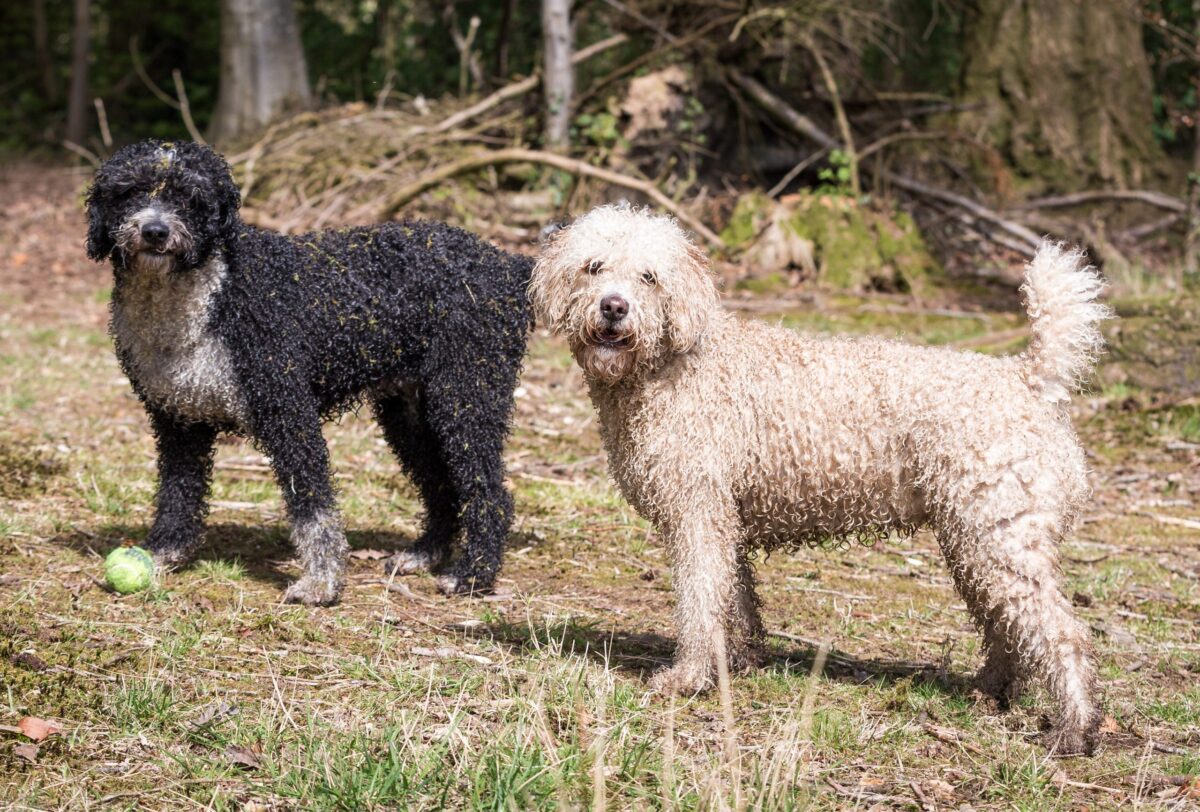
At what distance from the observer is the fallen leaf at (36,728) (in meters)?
3.62

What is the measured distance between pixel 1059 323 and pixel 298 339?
2.89m

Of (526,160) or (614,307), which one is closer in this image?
(614,307)

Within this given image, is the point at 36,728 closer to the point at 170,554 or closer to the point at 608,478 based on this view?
the point at 170,554

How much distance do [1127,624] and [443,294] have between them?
318 cm

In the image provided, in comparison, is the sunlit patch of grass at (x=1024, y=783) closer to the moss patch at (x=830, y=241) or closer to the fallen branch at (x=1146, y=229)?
the moss patch at (x=830, y=241)

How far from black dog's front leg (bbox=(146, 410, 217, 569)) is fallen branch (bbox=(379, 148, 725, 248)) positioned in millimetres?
5866

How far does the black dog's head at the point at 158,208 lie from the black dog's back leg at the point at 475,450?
110 centimetres

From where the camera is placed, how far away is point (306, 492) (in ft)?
17.1

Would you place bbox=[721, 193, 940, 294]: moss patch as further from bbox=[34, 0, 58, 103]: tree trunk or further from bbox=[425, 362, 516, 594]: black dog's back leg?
bbox=[34, 0, 58, 103]: tree trunk

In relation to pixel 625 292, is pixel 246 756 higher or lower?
lower

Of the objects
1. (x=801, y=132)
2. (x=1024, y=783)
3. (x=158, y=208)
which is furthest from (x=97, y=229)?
(x=801, y=132)

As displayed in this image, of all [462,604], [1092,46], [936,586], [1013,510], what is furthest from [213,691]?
[1092,46]

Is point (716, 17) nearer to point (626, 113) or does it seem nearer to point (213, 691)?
point (626, 113)

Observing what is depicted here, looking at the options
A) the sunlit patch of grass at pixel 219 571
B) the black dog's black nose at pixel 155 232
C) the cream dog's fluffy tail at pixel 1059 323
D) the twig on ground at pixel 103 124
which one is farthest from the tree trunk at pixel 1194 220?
the twig on ground at pixel 103 124
